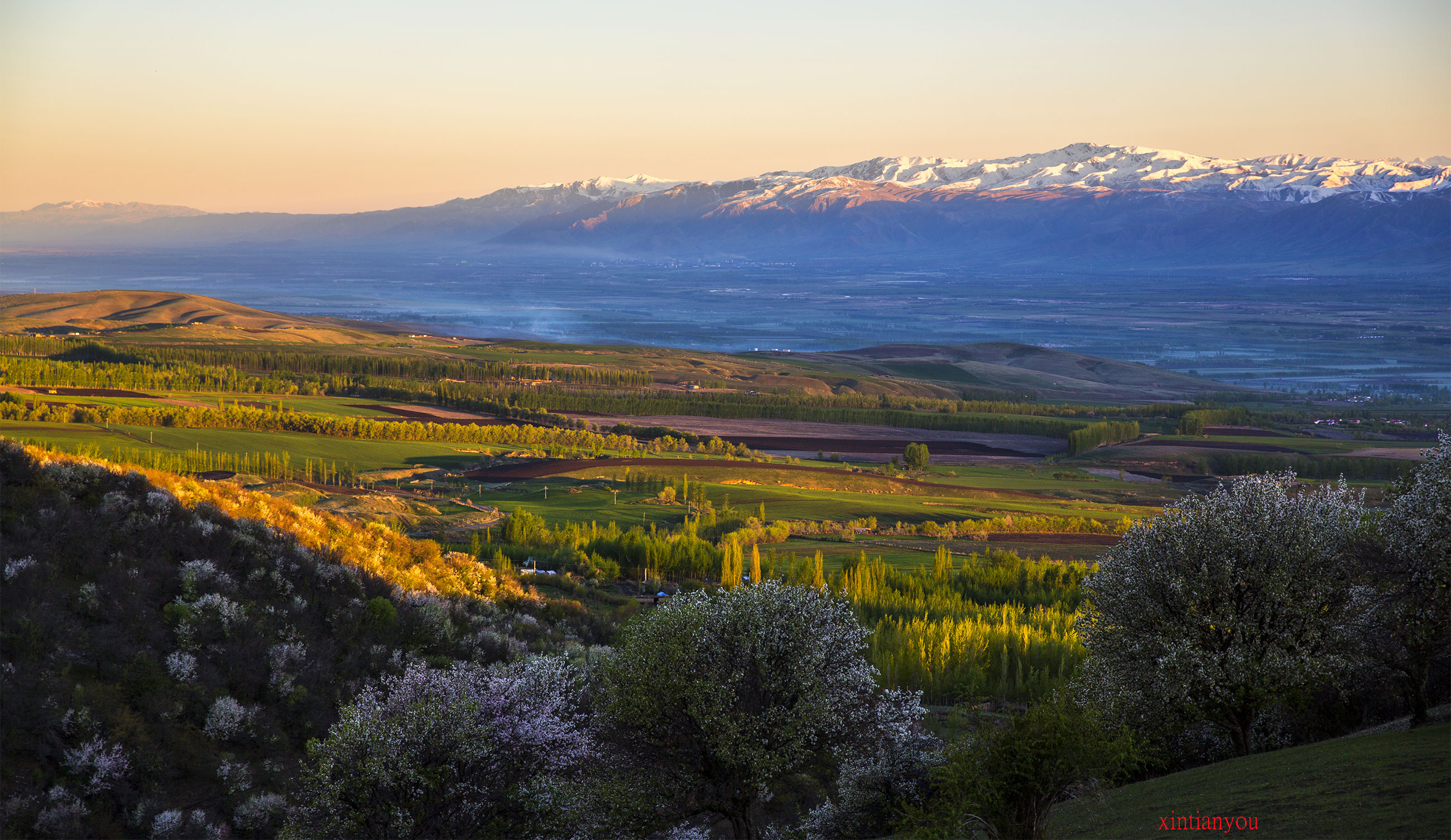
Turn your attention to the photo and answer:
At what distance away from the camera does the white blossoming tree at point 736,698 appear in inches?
1050

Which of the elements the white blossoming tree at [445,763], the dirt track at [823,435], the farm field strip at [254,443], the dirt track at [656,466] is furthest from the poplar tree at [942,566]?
the dirt track at [823,435]

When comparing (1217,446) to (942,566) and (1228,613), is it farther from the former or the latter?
(1228,613)

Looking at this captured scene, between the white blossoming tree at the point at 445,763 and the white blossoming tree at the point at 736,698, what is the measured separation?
8.11 feet

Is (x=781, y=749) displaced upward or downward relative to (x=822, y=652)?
downward

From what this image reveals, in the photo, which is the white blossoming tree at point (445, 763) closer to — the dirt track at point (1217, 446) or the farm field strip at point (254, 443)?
the farm field strip at point (254, 443)

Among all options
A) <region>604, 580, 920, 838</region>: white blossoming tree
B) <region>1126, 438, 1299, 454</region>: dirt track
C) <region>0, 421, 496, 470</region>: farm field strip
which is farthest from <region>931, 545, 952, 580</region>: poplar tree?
<region>1126, 438, 1299, 454</region>: dirt track

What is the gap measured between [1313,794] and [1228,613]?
8.78 meters

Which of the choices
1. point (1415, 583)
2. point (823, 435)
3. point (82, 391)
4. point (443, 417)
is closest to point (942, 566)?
point (1415, 583)

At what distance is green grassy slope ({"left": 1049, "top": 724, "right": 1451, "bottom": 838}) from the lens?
20328 mm

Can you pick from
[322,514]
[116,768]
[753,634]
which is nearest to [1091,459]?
[322,514]

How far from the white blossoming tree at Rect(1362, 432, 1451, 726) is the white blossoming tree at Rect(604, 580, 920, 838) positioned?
13861 millimetres

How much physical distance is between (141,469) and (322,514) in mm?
8966

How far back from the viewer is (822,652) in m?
28.0

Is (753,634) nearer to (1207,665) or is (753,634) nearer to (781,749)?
(781,749)
